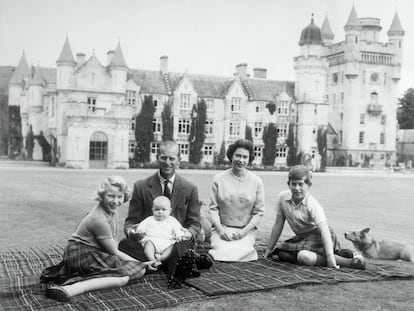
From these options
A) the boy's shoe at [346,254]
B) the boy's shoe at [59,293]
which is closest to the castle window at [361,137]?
the boy's shoe at [346,254]

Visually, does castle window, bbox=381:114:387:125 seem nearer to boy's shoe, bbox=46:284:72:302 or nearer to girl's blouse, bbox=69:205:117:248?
girl's blouse, bbox=69:205:117:248

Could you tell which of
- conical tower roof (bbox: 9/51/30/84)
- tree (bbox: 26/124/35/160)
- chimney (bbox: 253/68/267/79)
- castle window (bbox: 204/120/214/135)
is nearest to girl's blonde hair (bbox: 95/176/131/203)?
tree (bbox: 26/124/35/160)

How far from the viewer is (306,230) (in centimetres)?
730

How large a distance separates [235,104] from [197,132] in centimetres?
411

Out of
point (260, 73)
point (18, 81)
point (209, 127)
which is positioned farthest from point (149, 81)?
point (18, 81)

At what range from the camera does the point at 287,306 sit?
5.45m

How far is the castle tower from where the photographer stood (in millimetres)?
47969

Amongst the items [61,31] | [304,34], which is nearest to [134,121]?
[304,34]

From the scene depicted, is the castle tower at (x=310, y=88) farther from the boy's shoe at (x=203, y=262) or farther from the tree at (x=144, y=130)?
the boy's shoe at (x=203, y=262)

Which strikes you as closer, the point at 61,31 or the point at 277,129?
the point at 61,31

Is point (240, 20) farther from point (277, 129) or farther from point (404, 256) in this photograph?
point (277, 129)

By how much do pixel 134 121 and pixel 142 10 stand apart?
25357 mm

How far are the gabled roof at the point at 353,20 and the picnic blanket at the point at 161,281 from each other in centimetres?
5103

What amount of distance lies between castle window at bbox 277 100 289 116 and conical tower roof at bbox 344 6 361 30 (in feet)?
42.2
